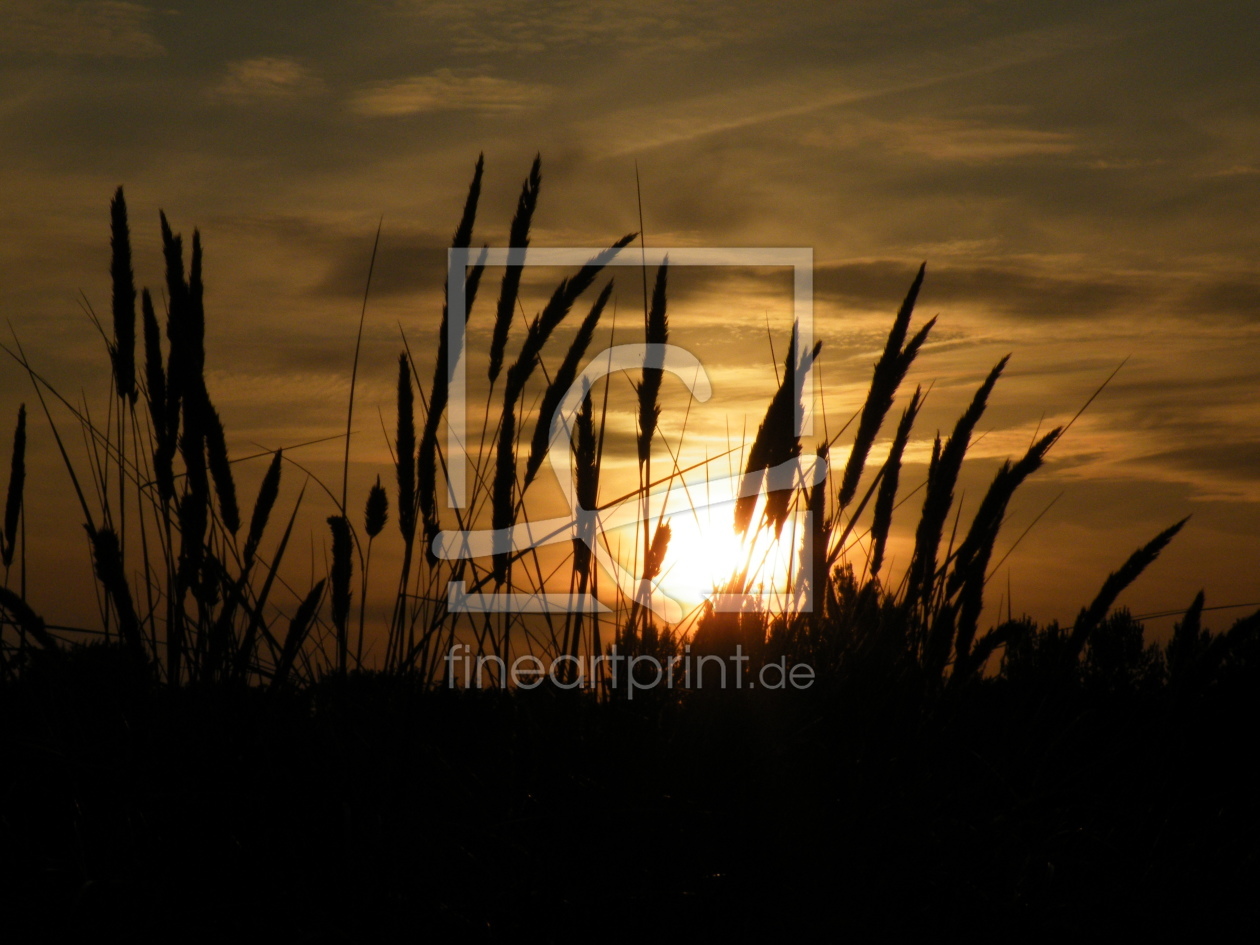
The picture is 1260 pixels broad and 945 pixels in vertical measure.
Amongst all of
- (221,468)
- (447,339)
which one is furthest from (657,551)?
(221,468)

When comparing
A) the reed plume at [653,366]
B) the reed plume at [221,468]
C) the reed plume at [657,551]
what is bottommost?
the reed plume at [657,551]

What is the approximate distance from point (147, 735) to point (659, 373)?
3.50 feet

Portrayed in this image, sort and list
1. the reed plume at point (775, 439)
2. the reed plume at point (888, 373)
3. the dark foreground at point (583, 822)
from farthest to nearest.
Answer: the reed plume at point (888, 373) → the reed plume at point (775, 439) → the dark foreground at point (583, 822)

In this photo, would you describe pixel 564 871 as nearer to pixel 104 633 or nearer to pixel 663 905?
pixel 663 905

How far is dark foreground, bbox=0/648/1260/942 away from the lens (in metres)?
1.46

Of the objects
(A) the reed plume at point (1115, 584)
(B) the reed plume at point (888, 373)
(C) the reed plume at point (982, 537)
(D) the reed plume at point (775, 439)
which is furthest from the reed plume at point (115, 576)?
(A) the reed plume at point (1115, 584)

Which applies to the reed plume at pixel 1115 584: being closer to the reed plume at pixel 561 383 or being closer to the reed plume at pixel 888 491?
the reed plume at pixel 888 491

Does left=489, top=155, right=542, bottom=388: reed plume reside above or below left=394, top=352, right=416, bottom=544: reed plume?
above

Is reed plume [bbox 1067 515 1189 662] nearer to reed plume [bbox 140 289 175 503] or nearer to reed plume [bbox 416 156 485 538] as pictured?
reed plume [bbox 416 156 485 538]

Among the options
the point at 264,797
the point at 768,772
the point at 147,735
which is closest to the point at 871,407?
the point at 768,772

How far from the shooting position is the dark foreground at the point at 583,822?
1.46 m

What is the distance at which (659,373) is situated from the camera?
2031 mm

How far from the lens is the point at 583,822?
1611 mm

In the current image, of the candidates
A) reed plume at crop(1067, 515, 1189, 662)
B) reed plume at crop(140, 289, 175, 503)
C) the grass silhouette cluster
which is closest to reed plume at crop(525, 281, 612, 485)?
the grass silhouette cluster
